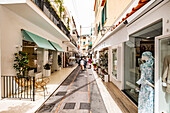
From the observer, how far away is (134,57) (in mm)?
3984

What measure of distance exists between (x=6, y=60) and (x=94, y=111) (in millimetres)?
4170

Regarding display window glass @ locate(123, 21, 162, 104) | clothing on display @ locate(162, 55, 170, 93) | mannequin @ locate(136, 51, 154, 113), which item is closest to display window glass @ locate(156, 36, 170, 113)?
clothing on display @ locate(162, 55, 170, 93)

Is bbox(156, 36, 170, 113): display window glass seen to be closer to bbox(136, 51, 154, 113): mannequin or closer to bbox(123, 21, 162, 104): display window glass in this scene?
bbox(136, 51, 154, 113): mannequin

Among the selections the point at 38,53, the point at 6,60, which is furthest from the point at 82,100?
the point at 38,53

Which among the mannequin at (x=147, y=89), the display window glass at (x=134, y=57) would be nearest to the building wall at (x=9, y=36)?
the mannequin at (x=147, y=89)

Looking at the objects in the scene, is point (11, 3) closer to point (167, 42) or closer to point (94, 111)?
point (94, 111)

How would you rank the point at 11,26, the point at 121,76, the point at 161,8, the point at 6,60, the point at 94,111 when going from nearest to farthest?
1. the point at 161,8
2. the point at 94,111
3. the point at 6,60
4. the point at 11,26
5. the point at 121,76

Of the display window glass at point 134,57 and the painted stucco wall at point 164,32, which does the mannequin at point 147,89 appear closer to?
the painted stucco wall at point 164,32

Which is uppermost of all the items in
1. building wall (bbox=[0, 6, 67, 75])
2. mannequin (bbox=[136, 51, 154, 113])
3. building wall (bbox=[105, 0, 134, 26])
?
building wall (bbox=[105, 0, 134, 26])

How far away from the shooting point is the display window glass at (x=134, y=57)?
312 centimetres

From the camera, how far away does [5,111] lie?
2797 mm

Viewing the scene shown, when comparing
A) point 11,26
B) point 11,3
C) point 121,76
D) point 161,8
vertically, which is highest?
point 11,3

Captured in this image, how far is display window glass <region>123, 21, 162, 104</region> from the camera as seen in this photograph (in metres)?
3.12

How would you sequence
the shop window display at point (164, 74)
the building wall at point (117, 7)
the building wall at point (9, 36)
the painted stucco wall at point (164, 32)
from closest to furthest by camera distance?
the painted stucco wall at point (164, 32) → the shop window display at point (164, 74) → the building wall at point (9, 36) → the building wall at point (117, 7)
